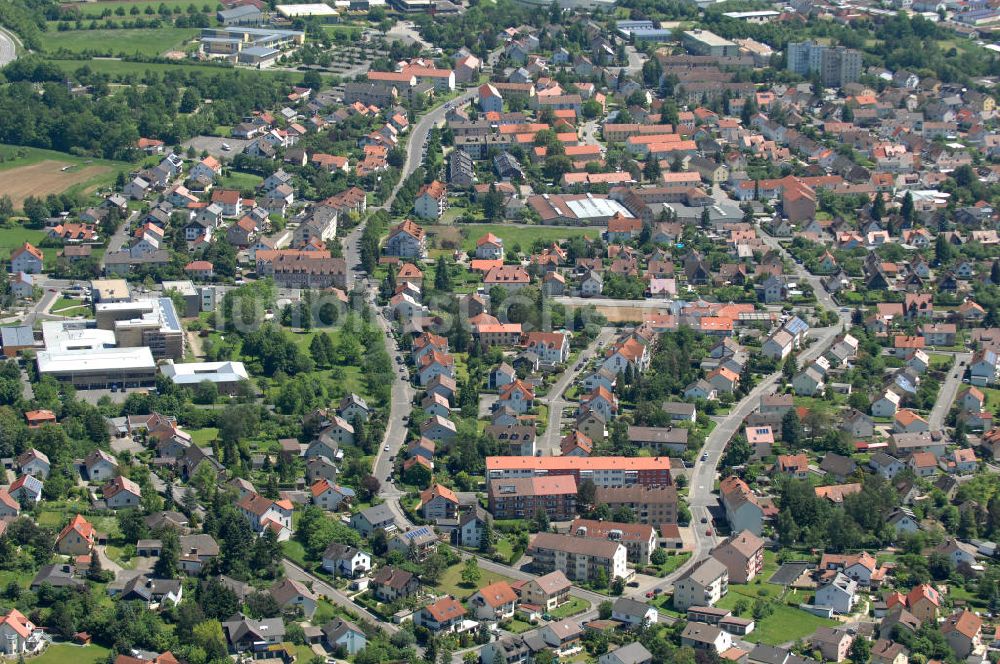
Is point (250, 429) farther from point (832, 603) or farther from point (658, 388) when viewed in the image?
point (832, 603)

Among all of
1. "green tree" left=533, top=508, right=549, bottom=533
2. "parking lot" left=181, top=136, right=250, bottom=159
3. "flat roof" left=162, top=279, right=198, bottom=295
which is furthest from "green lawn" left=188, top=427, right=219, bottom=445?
"parking lot" left=181, top=136, right=250, bottom=159

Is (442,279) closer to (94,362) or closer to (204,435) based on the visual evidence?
(94,362)

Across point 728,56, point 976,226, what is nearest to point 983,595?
point 976,226

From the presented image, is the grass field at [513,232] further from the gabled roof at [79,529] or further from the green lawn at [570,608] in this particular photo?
the green lawn at [570,608]

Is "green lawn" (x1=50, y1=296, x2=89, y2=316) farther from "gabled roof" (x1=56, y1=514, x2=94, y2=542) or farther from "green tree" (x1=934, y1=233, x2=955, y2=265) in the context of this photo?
"green tree" (x1=934, y1=233, x2=955, y2=265)

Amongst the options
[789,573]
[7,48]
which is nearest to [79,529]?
[789,573]

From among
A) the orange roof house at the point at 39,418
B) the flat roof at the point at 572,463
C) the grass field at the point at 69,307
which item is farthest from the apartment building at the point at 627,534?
the grass field at the point at 69,307
